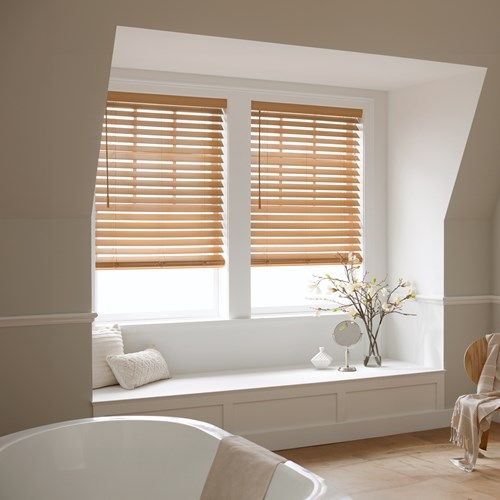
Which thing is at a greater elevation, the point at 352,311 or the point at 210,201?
the point at 210,201

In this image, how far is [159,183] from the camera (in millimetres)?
5109

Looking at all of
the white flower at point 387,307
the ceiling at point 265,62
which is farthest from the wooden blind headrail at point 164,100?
the white flower at point 387,307

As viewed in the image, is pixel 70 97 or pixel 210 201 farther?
pixel 210 201

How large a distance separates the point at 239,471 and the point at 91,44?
201cm

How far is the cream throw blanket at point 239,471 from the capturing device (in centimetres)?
294

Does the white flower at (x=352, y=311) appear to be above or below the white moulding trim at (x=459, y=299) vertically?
below

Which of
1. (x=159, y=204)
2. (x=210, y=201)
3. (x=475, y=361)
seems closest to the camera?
(x=475, y=361)

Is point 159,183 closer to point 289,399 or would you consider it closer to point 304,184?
point 304,184

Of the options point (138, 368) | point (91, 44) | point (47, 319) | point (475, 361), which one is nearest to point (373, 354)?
point (475, 361)

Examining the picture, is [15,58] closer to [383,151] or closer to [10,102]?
[10,102]

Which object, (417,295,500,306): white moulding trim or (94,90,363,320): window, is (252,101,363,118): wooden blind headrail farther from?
(417,295,500,306): white moulding trim

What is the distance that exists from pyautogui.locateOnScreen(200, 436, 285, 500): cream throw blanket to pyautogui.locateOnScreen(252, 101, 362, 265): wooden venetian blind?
2.32 meters

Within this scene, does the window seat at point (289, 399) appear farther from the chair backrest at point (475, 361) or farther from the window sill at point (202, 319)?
the chair backrest at point (475, 361)

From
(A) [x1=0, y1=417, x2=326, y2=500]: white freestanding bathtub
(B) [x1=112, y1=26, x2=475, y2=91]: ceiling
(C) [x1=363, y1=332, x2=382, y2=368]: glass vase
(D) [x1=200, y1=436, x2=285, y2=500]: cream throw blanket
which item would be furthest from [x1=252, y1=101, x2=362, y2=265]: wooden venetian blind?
(D) [x1=200, y1=436, x2=285, y2=500]: cream throw blanket
